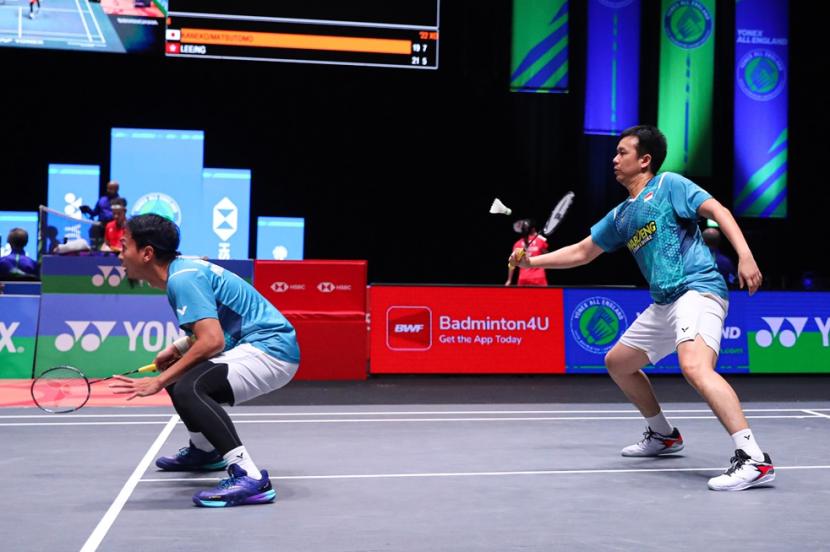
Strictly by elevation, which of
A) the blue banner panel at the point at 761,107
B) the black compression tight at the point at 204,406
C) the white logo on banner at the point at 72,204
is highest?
the blue banner panel at the point at 761,107

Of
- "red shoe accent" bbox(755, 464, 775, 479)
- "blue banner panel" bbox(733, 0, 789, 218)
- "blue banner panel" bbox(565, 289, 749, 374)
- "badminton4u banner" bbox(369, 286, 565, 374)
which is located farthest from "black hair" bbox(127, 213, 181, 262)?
"blue banner panel" bbox(733, 0, 789, 218)

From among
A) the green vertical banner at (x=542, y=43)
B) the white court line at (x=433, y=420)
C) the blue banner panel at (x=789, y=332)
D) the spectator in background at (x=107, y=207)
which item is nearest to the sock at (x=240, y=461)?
the white court line at (x=433, y=420)

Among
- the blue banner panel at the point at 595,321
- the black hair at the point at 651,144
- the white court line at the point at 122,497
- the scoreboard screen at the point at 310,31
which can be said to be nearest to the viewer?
the white court line at the point at 122,497

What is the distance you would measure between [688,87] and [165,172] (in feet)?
26.0

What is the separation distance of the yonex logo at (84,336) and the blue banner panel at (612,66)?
819 cm

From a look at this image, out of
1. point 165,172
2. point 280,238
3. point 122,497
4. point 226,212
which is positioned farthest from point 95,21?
point 122,497

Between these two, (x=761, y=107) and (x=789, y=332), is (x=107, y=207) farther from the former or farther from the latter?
(x=761, y=107)

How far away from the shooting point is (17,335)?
338 inches

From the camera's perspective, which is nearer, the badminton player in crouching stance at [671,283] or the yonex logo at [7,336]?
the badminton player in crouching stance at [671,283]

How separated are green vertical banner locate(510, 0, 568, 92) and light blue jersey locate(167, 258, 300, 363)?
9.89m

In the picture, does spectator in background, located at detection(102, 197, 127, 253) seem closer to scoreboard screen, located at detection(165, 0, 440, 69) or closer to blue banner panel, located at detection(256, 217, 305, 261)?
scoreboard screen, located at detection(165, 0, 440, 69)

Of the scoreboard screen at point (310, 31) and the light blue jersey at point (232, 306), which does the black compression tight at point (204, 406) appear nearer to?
the light blue jersey at point (232, 306)

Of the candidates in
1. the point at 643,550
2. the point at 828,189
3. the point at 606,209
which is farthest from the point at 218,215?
the point at 643,550

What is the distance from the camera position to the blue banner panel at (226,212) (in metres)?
13.6
